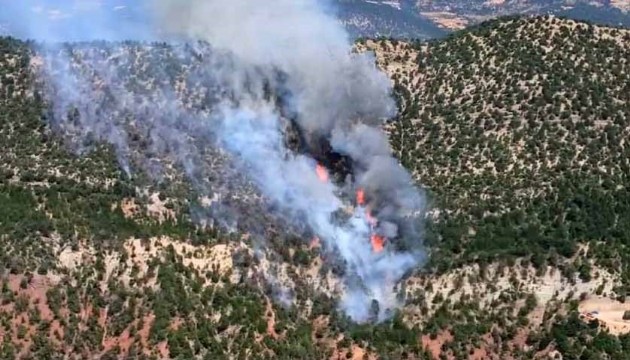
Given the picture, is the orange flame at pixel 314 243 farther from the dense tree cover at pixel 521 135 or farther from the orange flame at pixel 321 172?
the orange flame at pixel 321 172

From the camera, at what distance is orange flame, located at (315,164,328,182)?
97312 millimetres

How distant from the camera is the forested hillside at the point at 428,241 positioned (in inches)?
2721

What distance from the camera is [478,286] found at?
75.3 meters

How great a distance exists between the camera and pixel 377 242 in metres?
89.0

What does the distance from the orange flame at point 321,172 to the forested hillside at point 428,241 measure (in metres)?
8.10

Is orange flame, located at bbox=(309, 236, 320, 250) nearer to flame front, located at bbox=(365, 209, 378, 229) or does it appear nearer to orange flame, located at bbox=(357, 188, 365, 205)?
flame front, located at bbox=(365, 209, 378, 229)

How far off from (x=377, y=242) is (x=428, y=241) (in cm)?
743

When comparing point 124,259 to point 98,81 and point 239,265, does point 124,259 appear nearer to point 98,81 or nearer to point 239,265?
point 239,265

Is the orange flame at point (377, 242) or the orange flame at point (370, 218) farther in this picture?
the orange flame at point (370, 218)

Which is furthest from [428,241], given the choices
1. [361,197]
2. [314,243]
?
[361,197]

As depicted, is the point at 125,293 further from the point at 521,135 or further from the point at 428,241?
the point at 521,135

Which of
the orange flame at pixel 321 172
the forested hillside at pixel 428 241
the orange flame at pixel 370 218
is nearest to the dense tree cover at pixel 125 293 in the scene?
the forested hillside at pixel 428 241

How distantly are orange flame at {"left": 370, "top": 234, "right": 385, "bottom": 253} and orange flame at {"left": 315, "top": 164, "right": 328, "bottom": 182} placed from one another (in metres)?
10.3

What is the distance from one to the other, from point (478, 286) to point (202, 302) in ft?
72.1
